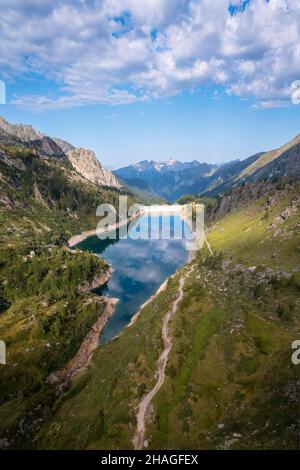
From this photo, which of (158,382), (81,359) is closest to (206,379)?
(158,382)

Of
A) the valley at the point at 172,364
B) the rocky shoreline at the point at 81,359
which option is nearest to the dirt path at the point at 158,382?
the valley at the point at 172,364

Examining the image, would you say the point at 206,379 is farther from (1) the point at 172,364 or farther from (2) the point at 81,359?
(2) the point at 81,359

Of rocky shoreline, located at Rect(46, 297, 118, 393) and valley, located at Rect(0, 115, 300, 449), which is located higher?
valley, located at Rect(0, 115, 300, 449)

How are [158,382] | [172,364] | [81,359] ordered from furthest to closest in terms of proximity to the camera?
[81,359]
[172,364]
[158,382]

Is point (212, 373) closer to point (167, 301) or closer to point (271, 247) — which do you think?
point (167, 301)

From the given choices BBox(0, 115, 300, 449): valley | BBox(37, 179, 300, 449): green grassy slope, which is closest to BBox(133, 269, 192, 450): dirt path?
BBox(0, 115, 300, 449): valley

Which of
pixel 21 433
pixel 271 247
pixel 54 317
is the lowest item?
pixel 21 433

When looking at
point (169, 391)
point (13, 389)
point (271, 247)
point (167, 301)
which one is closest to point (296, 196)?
point (271, 247)

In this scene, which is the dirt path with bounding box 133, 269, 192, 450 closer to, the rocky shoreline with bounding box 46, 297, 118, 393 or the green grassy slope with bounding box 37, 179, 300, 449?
the green grassy slope with bounding box 37, 179, 300, 449
